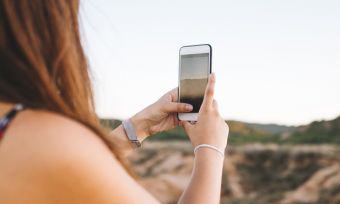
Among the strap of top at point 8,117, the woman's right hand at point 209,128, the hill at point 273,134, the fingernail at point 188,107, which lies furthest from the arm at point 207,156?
the hill at point 273,134

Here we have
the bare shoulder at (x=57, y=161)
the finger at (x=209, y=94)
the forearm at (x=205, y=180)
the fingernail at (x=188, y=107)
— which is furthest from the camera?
the fingernail at (x=188, y=107)

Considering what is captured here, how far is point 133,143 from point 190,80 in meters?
0.18

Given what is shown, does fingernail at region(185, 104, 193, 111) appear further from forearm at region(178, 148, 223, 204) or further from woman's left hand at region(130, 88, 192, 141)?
forearm at region(178, 148, 223, 204)

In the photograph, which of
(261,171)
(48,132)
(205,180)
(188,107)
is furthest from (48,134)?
(261,171)

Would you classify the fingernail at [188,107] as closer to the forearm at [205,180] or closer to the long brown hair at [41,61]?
the forearm at [205,180]

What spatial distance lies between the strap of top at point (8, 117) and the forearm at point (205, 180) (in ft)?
0.93

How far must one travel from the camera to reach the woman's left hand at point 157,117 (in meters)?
1.12

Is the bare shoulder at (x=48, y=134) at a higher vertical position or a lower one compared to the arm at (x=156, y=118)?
higher

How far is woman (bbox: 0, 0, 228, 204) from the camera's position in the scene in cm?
52

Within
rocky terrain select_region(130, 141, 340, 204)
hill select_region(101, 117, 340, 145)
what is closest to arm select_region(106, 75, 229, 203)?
rocky terrain select_region(130, 141, 340, 204)

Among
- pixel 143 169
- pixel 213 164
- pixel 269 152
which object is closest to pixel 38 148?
pixel 213 164

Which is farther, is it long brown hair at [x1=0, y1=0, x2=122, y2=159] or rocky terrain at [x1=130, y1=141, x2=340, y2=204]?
rocky terrain at [x1=130, y1=141, x2=340, y2=204]

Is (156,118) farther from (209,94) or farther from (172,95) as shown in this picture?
(209,94)

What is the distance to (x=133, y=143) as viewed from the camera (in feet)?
3.70
